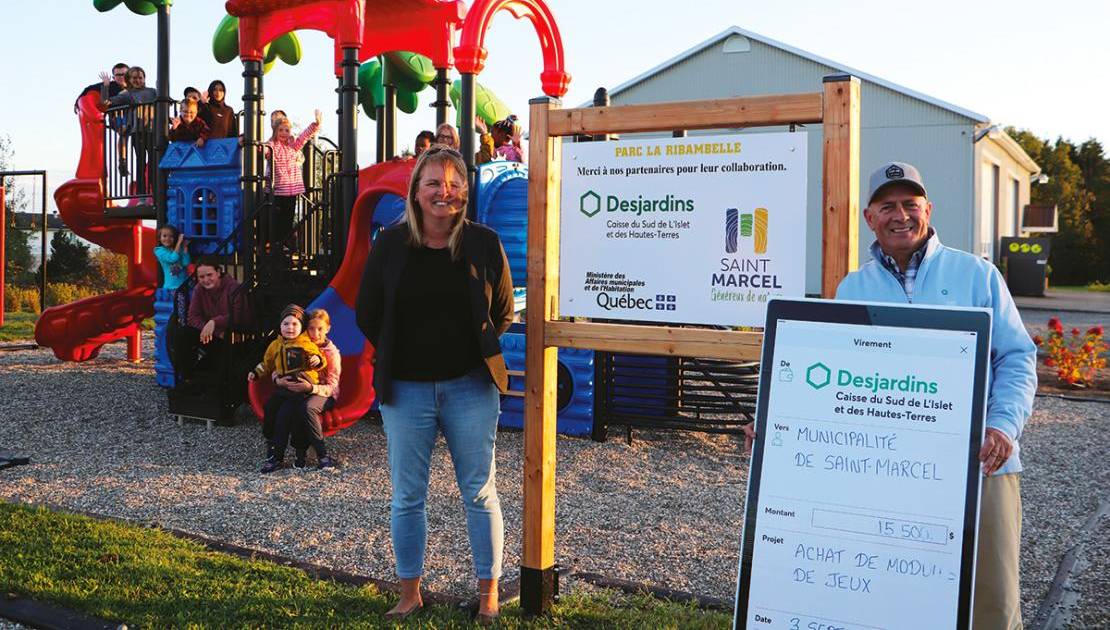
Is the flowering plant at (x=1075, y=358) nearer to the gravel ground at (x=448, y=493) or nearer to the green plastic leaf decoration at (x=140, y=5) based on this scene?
the gravel ground at (x=448, y=493)

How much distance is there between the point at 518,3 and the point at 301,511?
18.7 feet

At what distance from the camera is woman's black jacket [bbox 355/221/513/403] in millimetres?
3639

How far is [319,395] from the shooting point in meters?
7.38

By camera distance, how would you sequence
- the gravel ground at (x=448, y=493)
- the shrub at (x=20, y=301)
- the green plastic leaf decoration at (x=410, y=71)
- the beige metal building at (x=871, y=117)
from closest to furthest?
1. the gravel ground at (x=448, y=493)
2. the green plastic leaf decoration at (x=410, y=71)
3. the shrub at (x=20, y=301)
4. the beige metal building at (x=871, y=117)

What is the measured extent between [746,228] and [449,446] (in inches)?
56.4

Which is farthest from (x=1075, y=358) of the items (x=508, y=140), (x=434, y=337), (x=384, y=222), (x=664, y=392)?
(x=434, y=337)

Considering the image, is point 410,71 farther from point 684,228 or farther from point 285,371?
point 684,228

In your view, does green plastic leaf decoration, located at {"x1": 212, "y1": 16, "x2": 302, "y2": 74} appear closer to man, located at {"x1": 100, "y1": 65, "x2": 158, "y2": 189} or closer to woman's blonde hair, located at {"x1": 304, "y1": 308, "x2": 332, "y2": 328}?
man, located at {"x1": 100, "y1": 65, "x2": 158, "y2": 189}

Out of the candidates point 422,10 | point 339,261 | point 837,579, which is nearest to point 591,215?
point 837,579

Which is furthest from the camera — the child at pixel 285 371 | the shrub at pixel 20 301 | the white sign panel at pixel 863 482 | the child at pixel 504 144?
the shrub at pixel 20 301

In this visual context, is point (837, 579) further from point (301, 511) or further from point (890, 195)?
point (301, 511)

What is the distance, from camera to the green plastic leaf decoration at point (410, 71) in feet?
47.5

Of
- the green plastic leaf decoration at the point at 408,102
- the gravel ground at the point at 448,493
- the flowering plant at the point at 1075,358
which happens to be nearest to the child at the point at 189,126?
the gravel ground at the point at 448,493

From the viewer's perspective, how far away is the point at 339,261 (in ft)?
30.3
